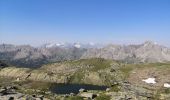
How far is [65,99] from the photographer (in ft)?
413

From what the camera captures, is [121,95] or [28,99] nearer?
[28,99]

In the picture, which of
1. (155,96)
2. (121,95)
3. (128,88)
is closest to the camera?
(121,95)

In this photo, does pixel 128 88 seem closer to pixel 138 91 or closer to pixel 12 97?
pixel 138 91

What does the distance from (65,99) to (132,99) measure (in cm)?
2972

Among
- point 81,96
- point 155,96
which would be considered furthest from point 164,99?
point 81,96

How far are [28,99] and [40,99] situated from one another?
6.60m

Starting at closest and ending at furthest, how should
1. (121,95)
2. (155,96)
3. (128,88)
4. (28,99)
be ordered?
(28,99)
(121,95)
(155,96)
(128,88)

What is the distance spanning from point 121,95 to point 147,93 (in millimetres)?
20196

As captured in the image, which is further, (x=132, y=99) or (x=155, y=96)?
(x=155, y=96)

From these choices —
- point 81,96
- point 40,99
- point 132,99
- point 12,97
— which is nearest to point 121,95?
point 132,99

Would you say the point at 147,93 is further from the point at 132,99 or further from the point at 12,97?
the point at 12,97

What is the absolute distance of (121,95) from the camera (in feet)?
401

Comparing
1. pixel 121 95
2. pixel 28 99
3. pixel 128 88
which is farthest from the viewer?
pixel 128 88

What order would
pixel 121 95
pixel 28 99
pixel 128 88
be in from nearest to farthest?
pixel 28 99 < pixel 121 95 < pixel 128 88
